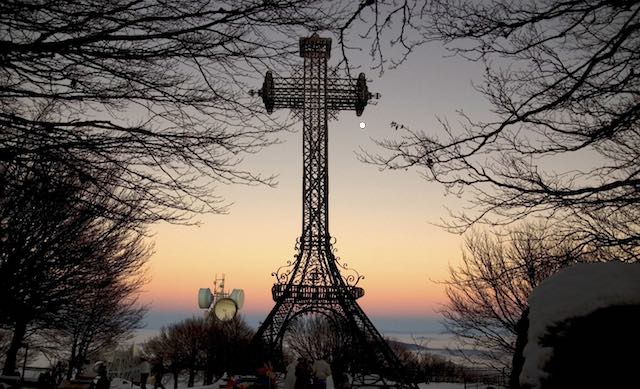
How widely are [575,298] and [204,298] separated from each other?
2973 centimetres

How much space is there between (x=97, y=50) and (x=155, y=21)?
56 cm

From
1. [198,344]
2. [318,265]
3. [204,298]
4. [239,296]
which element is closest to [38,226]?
[318,265]

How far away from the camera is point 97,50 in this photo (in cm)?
364

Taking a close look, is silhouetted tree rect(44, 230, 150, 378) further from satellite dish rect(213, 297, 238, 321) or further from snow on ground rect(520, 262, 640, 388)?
snow on ground rect(520, 262, 640, 388)

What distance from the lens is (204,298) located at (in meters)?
29.9

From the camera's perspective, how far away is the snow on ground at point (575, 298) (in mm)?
2660

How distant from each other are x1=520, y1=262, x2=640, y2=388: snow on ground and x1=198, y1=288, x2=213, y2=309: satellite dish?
96.4 ft

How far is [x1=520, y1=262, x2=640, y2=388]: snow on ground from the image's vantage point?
8.73 ft

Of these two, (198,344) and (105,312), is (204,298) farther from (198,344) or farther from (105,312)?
(198,344)

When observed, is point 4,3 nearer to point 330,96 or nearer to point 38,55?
point 38,55

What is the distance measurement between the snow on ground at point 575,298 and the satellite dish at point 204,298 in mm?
29371

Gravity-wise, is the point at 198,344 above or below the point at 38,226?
below

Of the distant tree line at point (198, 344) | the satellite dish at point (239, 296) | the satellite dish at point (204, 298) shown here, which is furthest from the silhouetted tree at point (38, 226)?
the distant tree line at point (198, 344)

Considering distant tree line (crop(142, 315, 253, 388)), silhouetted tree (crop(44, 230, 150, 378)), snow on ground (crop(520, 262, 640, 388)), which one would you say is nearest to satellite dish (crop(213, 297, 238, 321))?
silhouetted tree (crop(44, 230, 150, 378))
